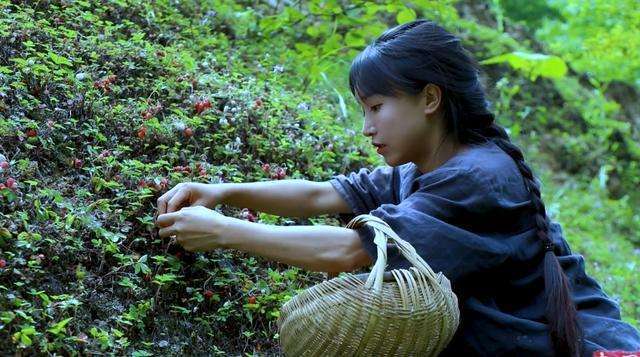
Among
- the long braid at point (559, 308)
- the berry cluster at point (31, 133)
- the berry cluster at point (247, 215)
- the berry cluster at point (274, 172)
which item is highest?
the berry cluster at point (31, 133)

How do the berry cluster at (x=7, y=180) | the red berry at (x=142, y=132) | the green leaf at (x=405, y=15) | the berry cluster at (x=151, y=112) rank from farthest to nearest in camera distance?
the green leaf at (x=405, y=15)
the berry cluster at (x=151, y=112)
the red berry at (x=142, y=132)
the berry cluster at (x=7, y=180)

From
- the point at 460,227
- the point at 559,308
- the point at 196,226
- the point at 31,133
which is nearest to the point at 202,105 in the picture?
the point at 31,133

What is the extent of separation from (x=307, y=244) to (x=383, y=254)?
38 cm

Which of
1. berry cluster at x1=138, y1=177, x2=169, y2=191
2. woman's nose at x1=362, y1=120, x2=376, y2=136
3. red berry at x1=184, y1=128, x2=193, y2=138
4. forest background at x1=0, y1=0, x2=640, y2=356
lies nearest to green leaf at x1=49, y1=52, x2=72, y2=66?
forest background at x1=0, y1=0, x2=640, y2=356

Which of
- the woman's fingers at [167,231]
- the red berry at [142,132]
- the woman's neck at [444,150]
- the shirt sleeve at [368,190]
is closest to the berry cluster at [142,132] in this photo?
the red berry at [142,132]

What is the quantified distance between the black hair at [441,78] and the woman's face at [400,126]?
0.04 metres

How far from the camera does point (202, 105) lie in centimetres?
476

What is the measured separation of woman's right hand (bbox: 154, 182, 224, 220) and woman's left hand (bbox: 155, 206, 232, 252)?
15 centimetres

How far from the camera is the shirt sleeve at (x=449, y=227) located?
303 centimetres

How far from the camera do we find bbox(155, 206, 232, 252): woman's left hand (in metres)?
3.30

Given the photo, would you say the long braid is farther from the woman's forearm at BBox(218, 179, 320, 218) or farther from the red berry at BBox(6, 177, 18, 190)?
the red berry at BBox(6, 177, 18, 190)

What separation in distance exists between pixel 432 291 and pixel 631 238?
22.9 feet

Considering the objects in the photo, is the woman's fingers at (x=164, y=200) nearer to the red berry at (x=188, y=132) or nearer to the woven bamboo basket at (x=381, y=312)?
the red berry at (x=188, y=132)

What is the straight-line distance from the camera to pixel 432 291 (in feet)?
9.42
